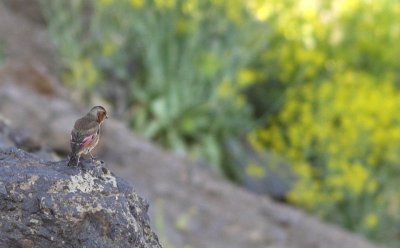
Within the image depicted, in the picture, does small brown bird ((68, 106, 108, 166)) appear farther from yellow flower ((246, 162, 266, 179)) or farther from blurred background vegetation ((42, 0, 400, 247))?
yellow flower ((246, 162, 266, 179))

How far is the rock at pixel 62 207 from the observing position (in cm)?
222

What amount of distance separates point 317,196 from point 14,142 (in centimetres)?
766

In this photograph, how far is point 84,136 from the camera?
8.02 feet

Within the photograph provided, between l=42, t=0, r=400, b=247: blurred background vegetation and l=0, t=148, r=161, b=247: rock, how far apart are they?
27.6 feet

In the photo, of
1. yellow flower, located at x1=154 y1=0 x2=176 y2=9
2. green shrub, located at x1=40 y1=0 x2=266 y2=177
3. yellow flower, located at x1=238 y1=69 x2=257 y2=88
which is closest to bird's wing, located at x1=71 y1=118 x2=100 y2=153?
green shrub, located at x1=40 y1=0 x2=266 y2=177

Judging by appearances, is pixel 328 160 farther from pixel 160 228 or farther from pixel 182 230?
pixel 160 228

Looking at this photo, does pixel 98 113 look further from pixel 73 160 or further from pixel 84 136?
pixel 73 160

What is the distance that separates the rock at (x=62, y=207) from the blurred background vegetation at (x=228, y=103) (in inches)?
331

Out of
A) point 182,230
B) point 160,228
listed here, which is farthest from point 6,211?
point 182,230

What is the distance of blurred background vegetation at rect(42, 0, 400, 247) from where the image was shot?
11.1 metres

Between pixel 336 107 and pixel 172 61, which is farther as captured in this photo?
pixel 336 107

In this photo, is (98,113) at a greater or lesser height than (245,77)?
lesser

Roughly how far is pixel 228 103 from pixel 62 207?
9.40m

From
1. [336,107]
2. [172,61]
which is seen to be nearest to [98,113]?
[172,61]
